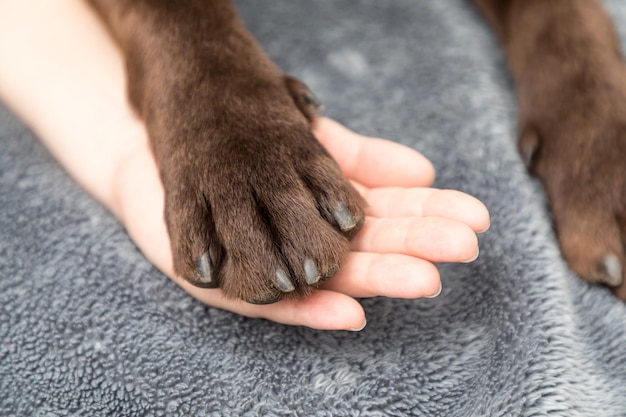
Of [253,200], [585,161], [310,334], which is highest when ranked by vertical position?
[253,200]

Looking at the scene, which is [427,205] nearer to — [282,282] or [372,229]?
[372,229]

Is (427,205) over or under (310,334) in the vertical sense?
over

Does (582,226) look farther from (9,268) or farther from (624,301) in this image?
(9,268)

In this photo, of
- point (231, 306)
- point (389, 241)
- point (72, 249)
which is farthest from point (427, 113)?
point (72, 249)

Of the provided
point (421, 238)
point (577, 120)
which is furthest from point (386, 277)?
point (577, 120)

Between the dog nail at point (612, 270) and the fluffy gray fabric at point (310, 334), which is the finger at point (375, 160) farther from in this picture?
the dog nail at point (612, 270)
